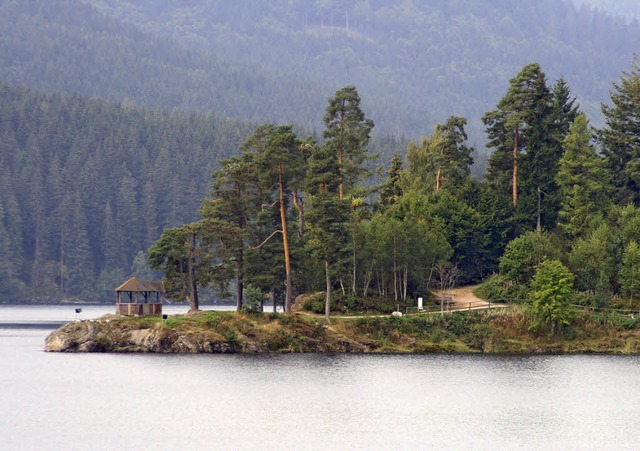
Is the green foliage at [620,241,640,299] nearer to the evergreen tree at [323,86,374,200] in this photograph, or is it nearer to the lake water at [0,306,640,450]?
the lake water at [0,306,640,450]

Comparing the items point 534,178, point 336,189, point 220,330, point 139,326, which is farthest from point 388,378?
point 534,178

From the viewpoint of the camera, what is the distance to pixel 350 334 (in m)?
99.1

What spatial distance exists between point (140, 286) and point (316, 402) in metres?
39.3

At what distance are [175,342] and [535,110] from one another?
49.6m

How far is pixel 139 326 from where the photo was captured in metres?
98.7

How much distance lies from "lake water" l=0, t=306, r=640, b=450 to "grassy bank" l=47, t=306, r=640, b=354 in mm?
2417

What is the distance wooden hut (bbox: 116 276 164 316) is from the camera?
106 metres

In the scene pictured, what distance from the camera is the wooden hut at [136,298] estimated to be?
106 metres

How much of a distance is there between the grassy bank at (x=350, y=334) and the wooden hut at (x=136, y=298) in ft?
15.4

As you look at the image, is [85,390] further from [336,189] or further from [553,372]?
[336,189]

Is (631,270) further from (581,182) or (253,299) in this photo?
(253,299)

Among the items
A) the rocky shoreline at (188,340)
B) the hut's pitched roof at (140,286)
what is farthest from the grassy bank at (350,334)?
the hut's pitched roof at (140,286)

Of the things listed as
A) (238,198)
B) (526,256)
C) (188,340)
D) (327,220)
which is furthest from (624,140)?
(188,340)

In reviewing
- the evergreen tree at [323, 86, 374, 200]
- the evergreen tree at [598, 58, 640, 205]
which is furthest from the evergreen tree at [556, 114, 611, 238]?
the evergreen tree at [323, 86, 374, 200]
